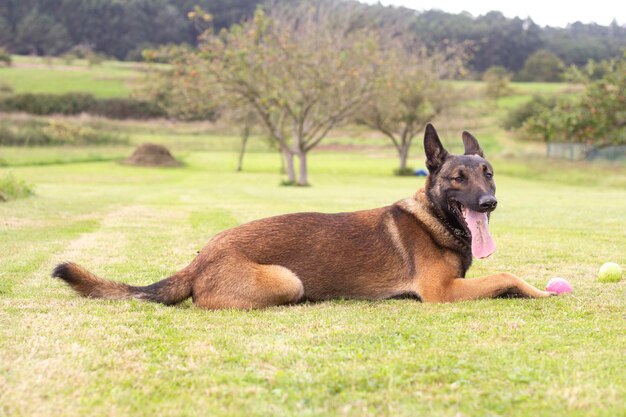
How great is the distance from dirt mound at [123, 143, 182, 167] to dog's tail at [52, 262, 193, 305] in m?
53.5

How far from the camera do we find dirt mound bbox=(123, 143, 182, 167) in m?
59.6

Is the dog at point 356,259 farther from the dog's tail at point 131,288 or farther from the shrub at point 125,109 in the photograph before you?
the shrub at point 125,109

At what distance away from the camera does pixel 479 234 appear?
737 cm

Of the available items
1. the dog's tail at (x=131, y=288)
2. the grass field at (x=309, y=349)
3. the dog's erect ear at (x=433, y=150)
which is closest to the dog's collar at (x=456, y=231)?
the dog's erect ear at (x=433, y=150)

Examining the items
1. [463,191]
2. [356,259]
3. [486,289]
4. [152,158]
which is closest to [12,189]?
[356,259]

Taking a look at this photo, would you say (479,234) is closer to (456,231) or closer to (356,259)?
(456,231)

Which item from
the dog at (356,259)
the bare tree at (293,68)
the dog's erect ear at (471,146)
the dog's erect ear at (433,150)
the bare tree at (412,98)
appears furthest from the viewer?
the bare tree at (412,98)

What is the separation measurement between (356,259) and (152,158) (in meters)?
55.1

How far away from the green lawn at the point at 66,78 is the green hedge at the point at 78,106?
2883mm

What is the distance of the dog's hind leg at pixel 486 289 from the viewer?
23.7 ft

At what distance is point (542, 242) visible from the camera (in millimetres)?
13812

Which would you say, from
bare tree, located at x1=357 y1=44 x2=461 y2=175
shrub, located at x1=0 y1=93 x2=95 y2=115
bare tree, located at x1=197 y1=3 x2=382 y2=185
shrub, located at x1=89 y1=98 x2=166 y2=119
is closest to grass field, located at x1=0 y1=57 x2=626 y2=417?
bare tree, located at x1=197 y1=3 x2=382 y2=185

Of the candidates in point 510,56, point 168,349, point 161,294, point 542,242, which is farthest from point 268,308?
point 510,56

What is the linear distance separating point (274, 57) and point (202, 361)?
39731 mm
